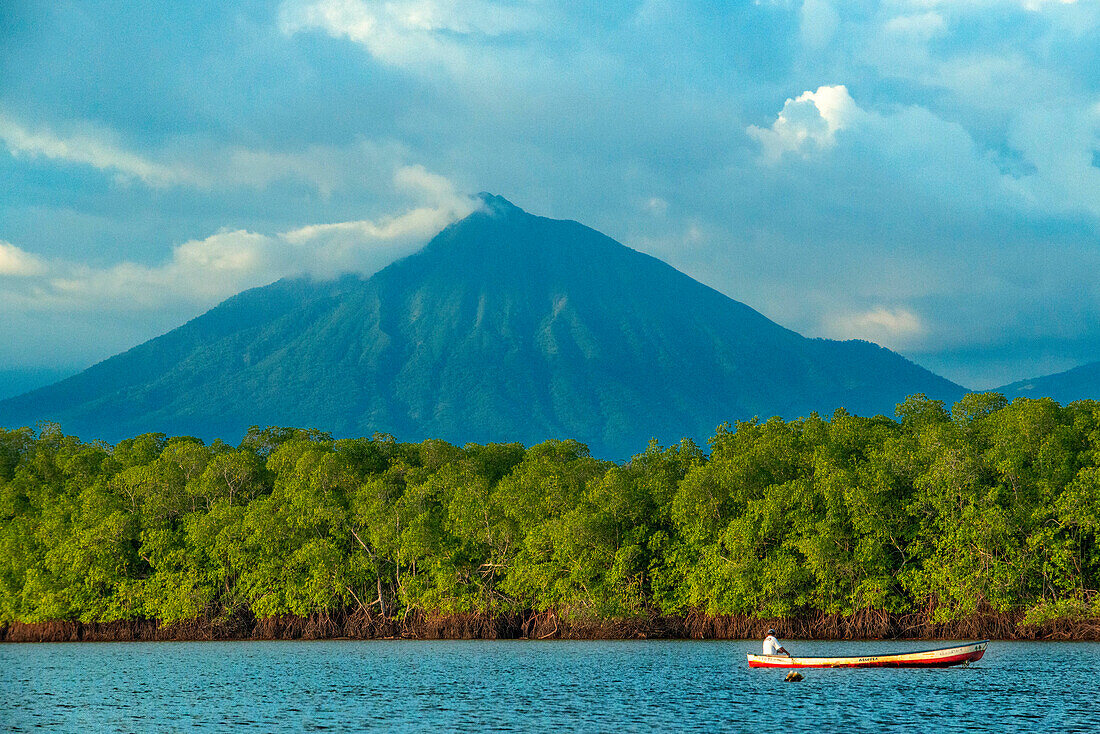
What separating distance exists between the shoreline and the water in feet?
10.6

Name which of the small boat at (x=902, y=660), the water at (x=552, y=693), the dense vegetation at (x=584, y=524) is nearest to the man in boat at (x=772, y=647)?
the small boat at (x=902, y=660)

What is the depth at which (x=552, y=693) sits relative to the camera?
40875 mm

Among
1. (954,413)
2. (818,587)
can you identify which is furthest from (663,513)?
(954,413)

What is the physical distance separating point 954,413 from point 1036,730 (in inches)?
1532

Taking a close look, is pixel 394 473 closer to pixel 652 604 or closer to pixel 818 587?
pixel 652 604

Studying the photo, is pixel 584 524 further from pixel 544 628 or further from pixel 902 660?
pixel 902 660

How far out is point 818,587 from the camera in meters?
61.8

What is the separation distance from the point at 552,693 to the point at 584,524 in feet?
88.2

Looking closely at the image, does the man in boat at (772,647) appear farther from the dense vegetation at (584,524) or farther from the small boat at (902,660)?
the dense vegetation at (584,524)

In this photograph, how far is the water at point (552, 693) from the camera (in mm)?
33500

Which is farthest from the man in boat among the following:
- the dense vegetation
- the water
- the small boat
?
the dense vegetation

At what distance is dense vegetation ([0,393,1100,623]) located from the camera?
59.1m

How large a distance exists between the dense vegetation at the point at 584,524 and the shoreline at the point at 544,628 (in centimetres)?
119

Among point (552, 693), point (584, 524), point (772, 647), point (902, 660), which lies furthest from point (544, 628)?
point (552, 693)
